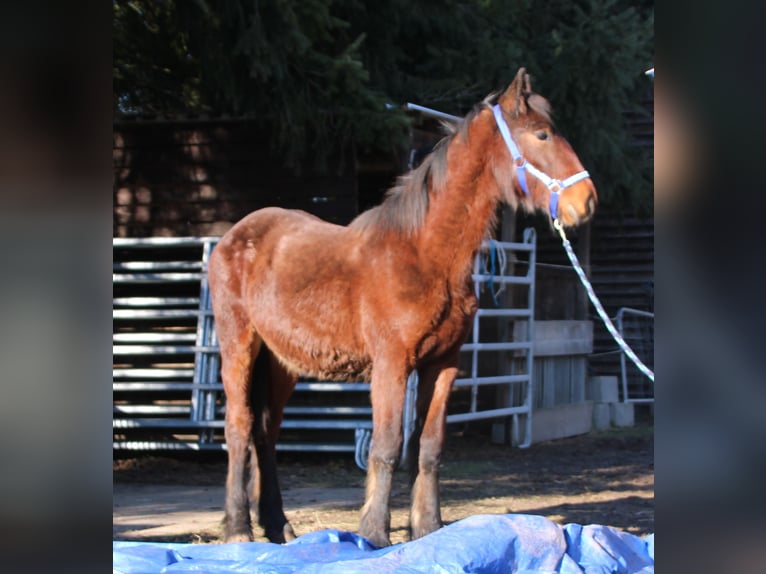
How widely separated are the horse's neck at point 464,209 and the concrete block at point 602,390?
20.0ft

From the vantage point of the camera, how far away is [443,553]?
336cm

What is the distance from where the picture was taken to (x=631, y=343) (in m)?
10.7

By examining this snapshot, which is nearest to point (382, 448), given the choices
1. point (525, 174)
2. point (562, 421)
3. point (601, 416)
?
point (525, 174)

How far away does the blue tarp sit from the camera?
3.34 meters

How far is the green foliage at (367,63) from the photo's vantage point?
628 cm

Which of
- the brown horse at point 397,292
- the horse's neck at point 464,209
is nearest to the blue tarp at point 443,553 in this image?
the brown horse at point 397,292

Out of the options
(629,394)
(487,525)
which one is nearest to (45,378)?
(487,525)

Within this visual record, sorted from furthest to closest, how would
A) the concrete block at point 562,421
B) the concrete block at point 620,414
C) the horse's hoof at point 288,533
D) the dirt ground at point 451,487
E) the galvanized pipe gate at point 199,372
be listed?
the concrete block at point 620,414
the concrete block at point 562,421
the galvanized pipe gate at point 199,372
the dirt ground at point 451,487
the horse's hoof at point 288,533

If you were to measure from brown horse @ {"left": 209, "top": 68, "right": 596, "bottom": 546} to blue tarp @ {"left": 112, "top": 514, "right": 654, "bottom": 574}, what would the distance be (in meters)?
0.35

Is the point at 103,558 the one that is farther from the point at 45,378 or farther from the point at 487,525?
the point at 487,525

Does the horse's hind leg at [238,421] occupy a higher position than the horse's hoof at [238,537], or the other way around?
the horse's hind leg at [238,421]

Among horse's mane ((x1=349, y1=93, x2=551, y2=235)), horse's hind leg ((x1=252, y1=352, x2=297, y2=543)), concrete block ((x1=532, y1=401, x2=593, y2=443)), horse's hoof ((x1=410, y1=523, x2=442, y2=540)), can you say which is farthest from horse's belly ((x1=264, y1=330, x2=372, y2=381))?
concrete block ((x1=532, y1=401, x2=593, y2=443))

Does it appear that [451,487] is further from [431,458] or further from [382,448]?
[382,448]

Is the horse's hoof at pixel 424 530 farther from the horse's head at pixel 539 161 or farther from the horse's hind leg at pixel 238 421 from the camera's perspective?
the horse's head at pixel 539 161
